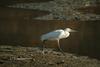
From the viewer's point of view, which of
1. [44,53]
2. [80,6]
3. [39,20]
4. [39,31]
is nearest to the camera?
[44,53]

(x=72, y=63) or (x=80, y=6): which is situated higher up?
(x=72, y=63)

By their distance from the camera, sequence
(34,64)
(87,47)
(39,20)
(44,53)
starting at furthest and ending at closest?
1. (39,20)
2. (87,47)
3. (44,53)
4. (34,64)

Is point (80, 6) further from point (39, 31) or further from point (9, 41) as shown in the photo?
point (9, 41)

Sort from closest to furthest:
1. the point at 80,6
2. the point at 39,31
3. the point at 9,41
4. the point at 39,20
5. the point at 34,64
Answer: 1. the point at 34,64
2. the point at 9,41
3. the point at 39,31
4. the point at 39,20
5. the point at 80,6

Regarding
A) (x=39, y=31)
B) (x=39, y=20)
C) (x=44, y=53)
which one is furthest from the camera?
(x=39, y=20)

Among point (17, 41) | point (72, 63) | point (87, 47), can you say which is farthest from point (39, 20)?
point (72, 63)

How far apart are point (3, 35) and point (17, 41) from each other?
2.51 metres

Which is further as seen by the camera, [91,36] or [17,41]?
[91,36]

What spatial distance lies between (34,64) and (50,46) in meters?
5.87

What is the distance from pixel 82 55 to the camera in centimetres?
1648

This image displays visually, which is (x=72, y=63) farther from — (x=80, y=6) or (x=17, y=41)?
(x=80, y=6)

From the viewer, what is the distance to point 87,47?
1856cm

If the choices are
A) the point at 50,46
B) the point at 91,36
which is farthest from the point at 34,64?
the point at 91,36

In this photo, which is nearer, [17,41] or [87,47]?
[87,47]
